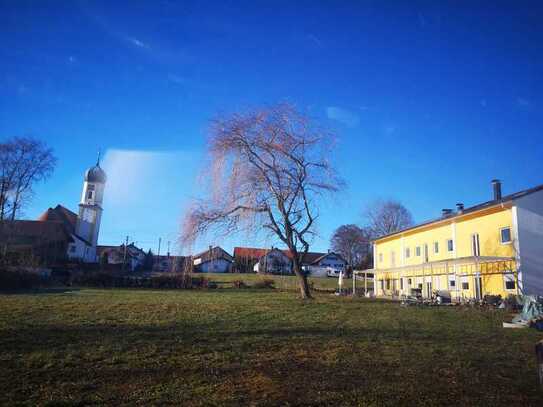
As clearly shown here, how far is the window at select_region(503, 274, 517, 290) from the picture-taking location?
23522 mm

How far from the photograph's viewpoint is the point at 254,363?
669 cm

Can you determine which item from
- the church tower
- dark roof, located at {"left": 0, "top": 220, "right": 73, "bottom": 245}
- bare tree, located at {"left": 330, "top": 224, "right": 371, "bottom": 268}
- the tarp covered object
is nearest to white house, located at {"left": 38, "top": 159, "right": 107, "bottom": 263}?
the church tower

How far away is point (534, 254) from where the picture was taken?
75.9 feet

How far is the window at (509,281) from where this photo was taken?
23.5 metres

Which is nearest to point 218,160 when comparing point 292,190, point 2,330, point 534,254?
point 292,190

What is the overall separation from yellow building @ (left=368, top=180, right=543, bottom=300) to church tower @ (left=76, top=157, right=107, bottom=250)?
51310 millimetres

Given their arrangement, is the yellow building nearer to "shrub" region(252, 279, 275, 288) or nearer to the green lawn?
"shrub" region(252, 279, 275, 288)

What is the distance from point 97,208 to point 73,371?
65624 millimetres

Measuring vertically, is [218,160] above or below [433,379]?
above

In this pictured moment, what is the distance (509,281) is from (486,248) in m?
2.72

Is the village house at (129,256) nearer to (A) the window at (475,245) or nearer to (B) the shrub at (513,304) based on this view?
(A) the window at (475,245)

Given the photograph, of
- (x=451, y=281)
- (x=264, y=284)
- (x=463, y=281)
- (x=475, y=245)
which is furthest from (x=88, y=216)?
(x=475, y=245)

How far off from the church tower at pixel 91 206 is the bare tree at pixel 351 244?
43230mm

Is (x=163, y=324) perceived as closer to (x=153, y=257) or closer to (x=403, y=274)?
(x=403, y=274)
